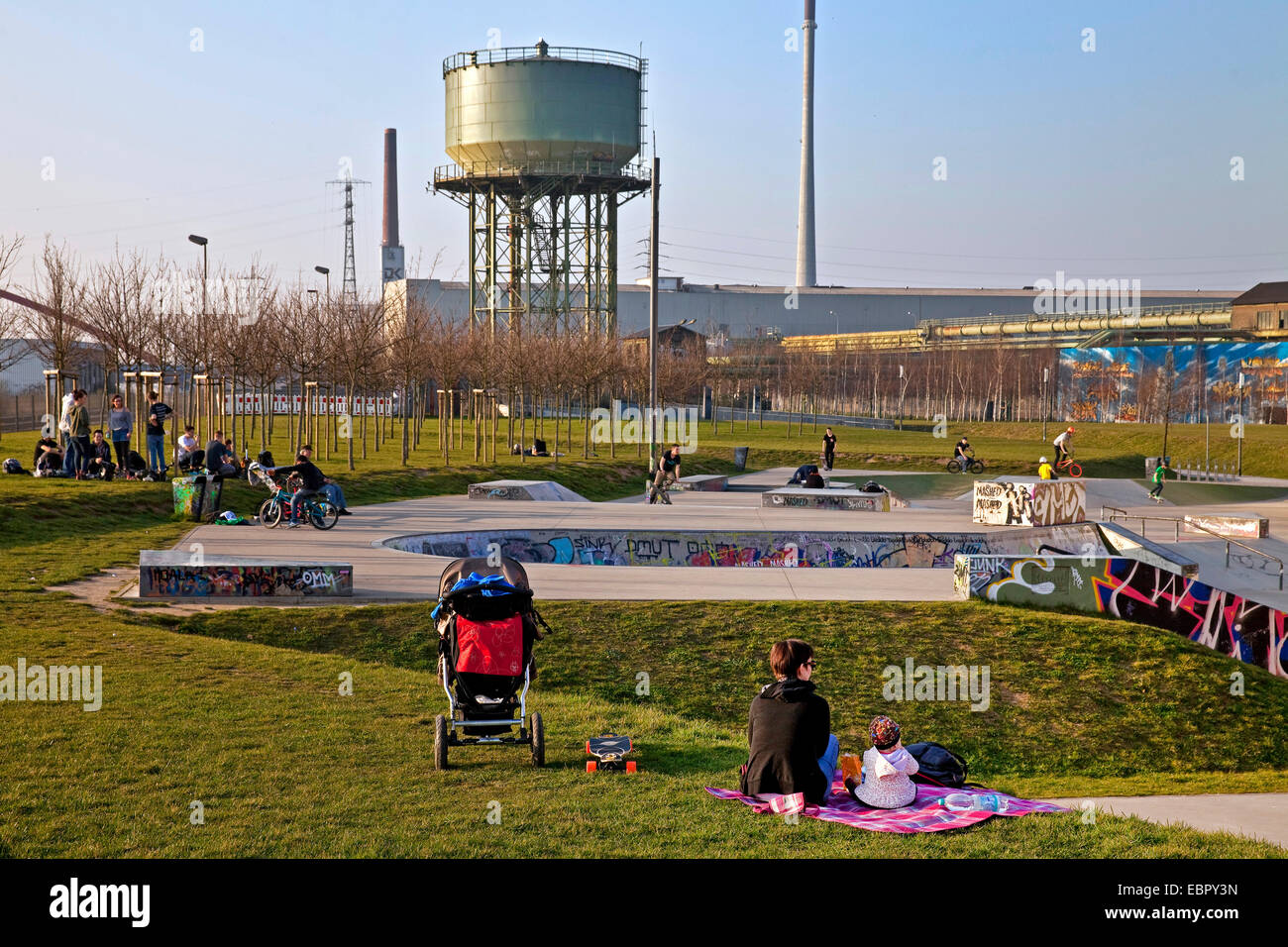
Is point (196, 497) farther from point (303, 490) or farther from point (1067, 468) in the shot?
point (1067, 468)

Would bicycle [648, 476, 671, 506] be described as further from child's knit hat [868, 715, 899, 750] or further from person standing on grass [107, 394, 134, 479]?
child's knit hat [868, 715, 899, 750]

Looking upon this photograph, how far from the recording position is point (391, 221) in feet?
349

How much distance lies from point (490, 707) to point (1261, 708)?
34.2ft

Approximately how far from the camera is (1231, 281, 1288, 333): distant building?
84438mm

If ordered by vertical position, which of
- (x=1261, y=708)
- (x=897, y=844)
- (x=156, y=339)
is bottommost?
(x=1261, y=708)

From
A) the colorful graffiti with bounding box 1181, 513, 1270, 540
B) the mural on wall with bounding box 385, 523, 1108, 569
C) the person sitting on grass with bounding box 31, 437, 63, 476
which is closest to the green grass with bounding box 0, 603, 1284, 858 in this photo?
the mural on wall with bounding box 385, 523, 1108, 569

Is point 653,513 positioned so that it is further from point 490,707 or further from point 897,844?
point 897,844

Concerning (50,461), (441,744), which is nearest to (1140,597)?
(441,744)

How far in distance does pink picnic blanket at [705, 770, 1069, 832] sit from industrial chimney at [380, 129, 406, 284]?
97851 millimetres

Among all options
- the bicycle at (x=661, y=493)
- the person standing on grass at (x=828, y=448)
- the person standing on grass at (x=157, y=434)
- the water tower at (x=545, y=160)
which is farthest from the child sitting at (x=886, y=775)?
the water tower at (x=545, y=160)

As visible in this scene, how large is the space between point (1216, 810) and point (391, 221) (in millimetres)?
104602
